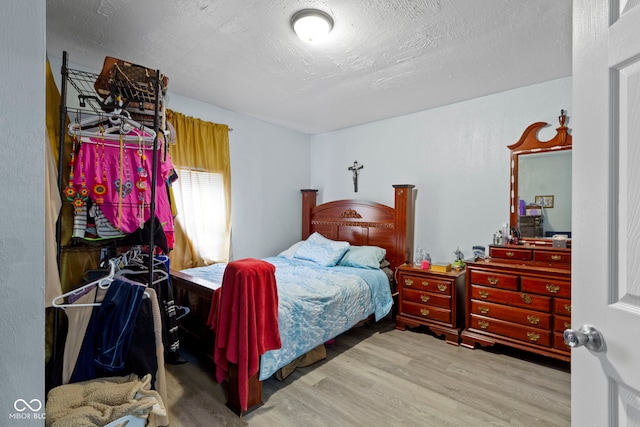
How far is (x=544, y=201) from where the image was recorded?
2734mm

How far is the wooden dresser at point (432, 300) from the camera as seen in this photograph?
2.86m

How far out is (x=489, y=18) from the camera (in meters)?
1.83

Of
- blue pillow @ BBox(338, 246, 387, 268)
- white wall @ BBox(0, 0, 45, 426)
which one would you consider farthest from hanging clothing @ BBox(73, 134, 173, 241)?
blue pillow @ BBox(338, 246, 387, 268)

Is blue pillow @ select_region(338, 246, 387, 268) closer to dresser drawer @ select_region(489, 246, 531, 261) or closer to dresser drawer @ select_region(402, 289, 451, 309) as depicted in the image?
dresser drawer @ select_region(402, 289, 451, 309)

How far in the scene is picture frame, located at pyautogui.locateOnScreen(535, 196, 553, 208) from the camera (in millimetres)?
2705

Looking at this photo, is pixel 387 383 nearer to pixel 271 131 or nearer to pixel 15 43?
pixel 15 43

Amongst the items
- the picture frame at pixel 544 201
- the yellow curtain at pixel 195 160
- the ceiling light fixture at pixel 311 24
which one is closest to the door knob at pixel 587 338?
the ceiling light fixture at pixel 311 24

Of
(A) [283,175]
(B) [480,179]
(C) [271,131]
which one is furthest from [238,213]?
(B) [480,179]

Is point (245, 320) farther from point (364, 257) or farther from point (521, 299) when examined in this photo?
point (521, 299)

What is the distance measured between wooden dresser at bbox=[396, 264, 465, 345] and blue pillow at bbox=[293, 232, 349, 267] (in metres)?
0.71

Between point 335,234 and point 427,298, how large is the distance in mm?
1518

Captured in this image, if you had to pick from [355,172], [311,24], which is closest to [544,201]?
[355,172]

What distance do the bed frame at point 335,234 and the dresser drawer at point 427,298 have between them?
437mm

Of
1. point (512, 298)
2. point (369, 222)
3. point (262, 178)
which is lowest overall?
point (512, 298)
